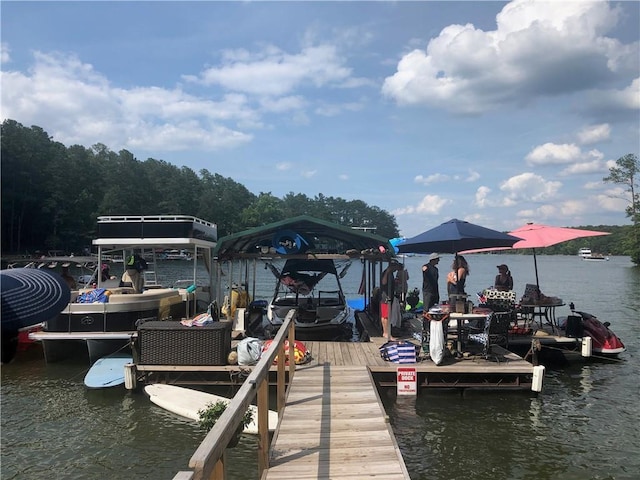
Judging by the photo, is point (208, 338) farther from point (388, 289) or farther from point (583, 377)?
point (583, 377)

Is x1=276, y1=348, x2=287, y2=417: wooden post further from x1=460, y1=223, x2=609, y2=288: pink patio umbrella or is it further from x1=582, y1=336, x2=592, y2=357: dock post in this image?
x1=582, y1=336, x2=592, y2=357: dock post

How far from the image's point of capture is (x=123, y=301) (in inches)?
453

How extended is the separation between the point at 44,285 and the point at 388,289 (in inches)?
386

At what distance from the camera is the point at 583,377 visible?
11492 millimetres

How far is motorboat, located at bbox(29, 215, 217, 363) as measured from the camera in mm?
11406

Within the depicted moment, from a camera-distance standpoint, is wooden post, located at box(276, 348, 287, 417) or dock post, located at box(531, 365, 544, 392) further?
dock post, located at box(531, 365, 544, 392)

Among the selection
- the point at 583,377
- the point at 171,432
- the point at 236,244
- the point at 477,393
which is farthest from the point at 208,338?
the point at 583,377

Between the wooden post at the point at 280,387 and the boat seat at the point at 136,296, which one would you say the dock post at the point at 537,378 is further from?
the boat seat at the point at 136,296

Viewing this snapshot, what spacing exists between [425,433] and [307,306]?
18.5ft

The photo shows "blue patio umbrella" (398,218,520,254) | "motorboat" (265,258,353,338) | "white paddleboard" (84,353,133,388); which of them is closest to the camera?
"white paddleboard" (84,353,133,388)

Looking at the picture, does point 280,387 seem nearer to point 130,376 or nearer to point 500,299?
point 130,376

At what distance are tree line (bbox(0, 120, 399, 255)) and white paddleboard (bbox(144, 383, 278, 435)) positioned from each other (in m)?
48.7

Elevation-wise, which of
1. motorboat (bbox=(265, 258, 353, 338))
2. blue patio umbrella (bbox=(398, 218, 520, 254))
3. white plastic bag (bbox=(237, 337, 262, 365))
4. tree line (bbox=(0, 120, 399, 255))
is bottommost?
white plastic bag (bbox=(237, 337, 262, 365))

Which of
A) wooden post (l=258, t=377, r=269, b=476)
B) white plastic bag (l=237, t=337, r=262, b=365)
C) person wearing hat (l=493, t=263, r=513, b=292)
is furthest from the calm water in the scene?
person wearing hat (l=493, t=263, r=513, b=292)
